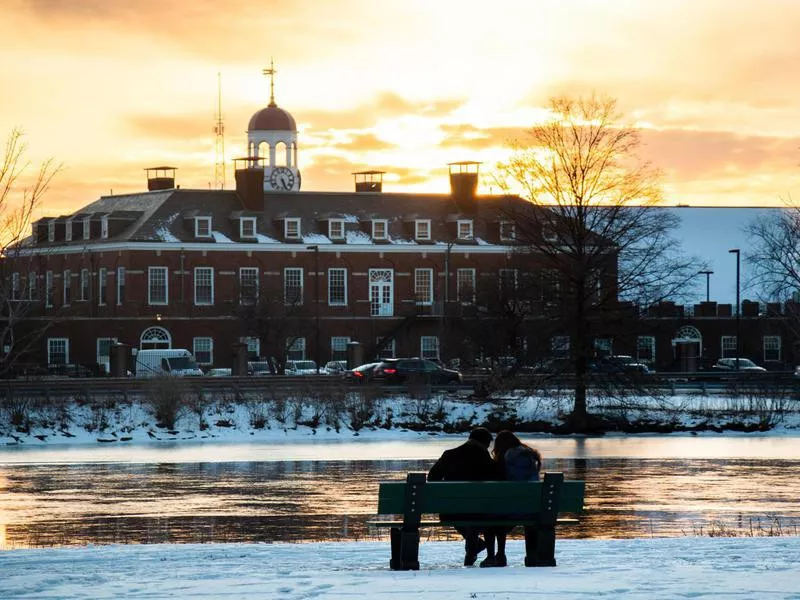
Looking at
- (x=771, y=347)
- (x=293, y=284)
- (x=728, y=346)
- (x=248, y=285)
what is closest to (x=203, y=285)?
(x=248, y=285)

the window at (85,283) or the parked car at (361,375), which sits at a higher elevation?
the window at (85,283)

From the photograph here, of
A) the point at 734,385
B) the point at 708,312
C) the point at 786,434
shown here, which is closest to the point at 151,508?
the point at 786,434

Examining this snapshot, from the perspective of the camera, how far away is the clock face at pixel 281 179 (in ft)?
323

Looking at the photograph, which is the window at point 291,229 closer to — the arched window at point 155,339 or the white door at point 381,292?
the white door at point 381,292

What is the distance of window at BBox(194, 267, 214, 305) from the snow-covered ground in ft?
216

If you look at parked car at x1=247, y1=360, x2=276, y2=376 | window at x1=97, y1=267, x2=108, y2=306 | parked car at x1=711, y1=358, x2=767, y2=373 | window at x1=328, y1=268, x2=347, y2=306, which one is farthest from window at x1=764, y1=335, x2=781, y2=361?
window at x1=97, y1=267, x2=108, y2=306

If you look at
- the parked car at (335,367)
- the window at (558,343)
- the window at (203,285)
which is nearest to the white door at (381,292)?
the parked car at (335,367)

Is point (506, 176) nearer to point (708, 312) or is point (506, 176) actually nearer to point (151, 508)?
point (151, 508)

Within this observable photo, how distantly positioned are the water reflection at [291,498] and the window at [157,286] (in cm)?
4981

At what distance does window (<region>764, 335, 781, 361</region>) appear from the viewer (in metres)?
89.3

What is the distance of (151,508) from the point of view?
2322cm

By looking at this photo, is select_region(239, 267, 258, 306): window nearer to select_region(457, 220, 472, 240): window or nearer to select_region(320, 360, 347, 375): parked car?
select_region(320, 360, 347, 375): parked car

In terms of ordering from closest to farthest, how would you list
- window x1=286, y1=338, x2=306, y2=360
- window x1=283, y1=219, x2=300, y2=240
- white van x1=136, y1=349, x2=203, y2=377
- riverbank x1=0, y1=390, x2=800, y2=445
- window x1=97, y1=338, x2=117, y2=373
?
riverbank x1=0, y1=390, x2=800, y2=445, white van x1=136, y1=349, x2=203, y2=377, window x1=97, y1=338, x2=117, y2=373, window x1=286, y1=338, x2=306, y2=360, window x1=283, y1=219, x2=300, y2=240

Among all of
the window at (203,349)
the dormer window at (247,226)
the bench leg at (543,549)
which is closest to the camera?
the bench leg at (543,549)
